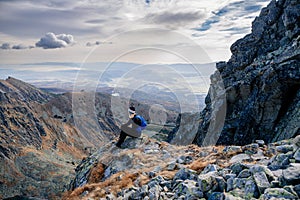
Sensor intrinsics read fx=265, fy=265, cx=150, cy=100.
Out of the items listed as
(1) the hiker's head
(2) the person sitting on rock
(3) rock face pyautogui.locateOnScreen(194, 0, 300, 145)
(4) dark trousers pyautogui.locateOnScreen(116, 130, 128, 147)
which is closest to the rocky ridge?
(4) dark trousers pyautogui.locateOnScreen(116, 130, 128, 147)

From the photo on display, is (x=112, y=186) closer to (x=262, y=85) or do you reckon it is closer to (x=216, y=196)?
(x=216, y=196)

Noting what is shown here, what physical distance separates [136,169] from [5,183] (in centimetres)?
21552

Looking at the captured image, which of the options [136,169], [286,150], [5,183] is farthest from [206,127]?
[5,183]

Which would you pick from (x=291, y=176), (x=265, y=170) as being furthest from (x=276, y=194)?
(x=265, y=170)

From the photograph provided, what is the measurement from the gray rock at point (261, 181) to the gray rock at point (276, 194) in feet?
1.33

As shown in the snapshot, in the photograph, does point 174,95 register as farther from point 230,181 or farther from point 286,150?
point 230,181

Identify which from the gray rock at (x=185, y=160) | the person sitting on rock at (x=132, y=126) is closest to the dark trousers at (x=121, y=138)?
the person sitting on rock at (x=132, y=126)

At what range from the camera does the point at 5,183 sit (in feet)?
648

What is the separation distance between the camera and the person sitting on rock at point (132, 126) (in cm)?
2277

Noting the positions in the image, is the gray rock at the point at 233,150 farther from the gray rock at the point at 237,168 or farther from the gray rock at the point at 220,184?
the gray rock at the point at 220,184

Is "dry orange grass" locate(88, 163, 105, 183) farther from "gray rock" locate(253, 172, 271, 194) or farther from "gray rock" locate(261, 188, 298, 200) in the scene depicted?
"gray rock" locate(261, 188, 298, 200)

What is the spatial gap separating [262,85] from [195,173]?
73.0ft

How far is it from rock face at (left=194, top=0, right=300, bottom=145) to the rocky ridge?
1090 centimetres

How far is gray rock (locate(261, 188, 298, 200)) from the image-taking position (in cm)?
848
